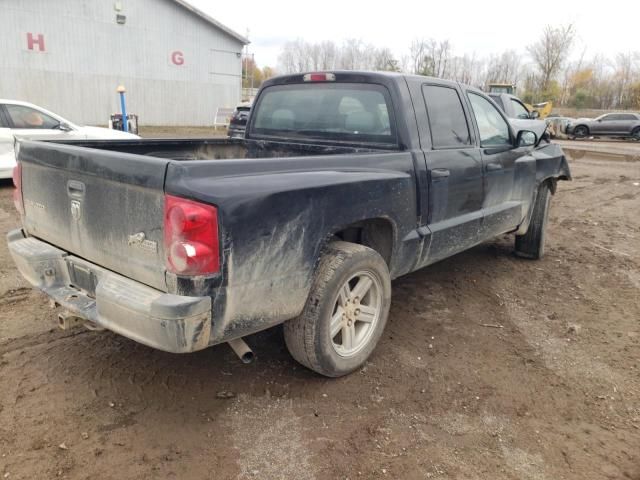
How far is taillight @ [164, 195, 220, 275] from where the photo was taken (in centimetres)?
225

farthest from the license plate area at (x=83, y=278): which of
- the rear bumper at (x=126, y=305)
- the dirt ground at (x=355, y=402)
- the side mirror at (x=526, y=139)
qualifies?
the side mirror at (x=526, y=139)

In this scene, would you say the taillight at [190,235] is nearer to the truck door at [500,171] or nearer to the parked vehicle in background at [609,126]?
the truck door at [500,171]

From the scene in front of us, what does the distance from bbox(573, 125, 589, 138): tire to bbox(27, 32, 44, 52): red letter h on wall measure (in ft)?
86.2

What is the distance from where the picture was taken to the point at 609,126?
90.2ft

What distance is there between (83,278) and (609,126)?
30543 mm

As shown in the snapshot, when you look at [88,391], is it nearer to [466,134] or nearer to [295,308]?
[295,308]

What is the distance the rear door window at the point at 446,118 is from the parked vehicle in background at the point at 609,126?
89.9ft

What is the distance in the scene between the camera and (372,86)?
12.2 ft

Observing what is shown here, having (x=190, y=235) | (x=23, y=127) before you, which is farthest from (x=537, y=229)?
(x=23, y=127)

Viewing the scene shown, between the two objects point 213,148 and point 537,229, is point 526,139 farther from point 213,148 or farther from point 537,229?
point 213,148

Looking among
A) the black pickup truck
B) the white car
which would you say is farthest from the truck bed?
the white car

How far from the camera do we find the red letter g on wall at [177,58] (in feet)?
79.7

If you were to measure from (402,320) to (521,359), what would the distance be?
964 millimetres

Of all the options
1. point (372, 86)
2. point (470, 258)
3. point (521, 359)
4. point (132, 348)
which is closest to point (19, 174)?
point (132, 348)
